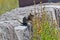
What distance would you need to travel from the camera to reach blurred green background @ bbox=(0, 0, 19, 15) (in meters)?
5.70

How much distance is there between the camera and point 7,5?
5.90m

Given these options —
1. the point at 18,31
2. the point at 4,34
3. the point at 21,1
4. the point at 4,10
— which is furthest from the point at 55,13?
the point at 4,34

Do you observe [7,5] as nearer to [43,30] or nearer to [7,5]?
[7,5]

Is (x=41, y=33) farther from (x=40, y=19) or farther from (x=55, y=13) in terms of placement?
(x=55, y=13)

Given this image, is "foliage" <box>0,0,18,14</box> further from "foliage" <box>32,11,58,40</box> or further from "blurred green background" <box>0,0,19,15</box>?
"foliage" <box>32,11,58,40</box>

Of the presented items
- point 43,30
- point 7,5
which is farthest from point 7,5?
point 43,30

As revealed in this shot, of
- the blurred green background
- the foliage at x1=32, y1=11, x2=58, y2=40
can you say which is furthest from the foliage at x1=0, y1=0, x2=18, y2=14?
the foliage at x1=32, y1=11, x2=58, y2=40

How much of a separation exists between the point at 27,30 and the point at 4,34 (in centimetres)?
54

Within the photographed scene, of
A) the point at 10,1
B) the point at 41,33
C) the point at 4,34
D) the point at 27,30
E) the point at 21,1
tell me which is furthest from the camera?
the point at 21,1

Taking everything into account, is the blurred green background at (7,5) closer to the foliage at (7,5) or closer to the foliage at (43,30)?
the foliage at (7,5)

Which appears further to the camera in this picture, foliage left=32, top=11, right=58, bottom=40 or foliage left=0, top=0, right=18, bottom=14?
foliage left=0, top=0, right=18, bottom=14

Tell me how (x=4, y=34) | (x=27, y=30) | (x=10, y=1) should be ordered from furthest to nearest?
(x=10, y=1) < (x=27, y=30) < (x=4, y=34)

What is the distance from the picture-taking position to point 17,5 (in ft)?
20.5

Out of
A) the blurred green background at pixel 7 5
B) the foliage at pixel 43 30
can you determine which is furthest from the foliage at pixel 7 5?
the foliage at pixel 43 30
